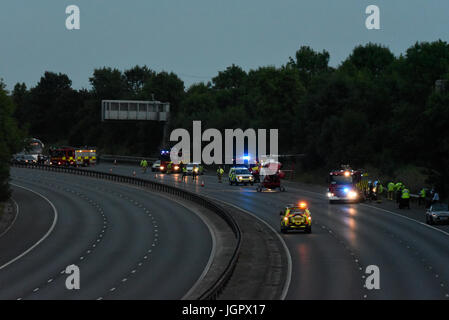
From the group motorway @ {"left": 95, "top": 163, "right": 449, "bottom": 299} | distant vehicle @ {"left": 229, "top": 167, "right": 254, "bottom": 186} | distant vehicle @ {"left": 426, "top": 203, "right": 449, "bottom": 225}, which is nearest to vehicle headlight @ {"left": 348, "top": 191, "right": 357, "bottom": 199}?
motorway @ {"left": 95, "top": 163, "right": 449, "bottom": 299}

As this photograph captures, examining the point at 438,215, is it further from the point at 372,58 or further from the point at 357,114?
the point at 372,58

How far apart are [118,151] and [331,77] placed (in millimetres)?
70813

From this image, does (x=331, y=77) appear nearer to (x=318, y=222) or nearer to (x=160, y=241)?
(x=318, y=222)

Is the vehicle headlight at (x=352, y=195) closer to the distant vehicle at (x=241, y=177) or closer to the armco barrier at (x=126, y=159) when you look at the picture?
the distant vehicle at (x=241, y=177)

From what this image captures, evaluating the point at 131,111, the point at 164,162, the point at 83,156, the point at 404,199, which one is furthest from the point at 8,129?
the point at 131,111

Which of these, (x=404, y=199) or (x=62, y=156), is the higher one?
(x=62, y=156)

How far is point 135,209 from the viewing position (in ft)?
226

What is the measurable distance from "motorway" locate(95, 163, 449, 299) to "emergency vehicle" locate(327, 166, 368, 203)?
1.48 meters

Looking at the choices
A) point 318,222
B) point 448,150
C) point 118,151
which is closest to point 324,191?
point 448,150

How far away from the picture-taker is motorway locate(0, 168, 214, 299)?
3494cm

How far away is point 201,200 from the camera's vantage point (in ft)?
226

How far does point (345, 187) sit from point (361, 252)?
2835 cm

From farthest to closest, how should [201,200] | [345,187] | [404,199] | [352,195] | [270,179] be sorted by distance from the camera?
1. [270,179]
2. [352,195]
3. [345,187]
4. [201,200]
5. [404,199]

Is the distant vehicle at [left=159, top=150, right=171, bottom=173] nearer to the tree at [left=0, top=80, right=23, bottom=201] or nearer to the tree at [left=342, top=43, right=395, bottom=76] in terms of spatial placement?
the tree at [left=0, top=80, right=23, bottom=201]
